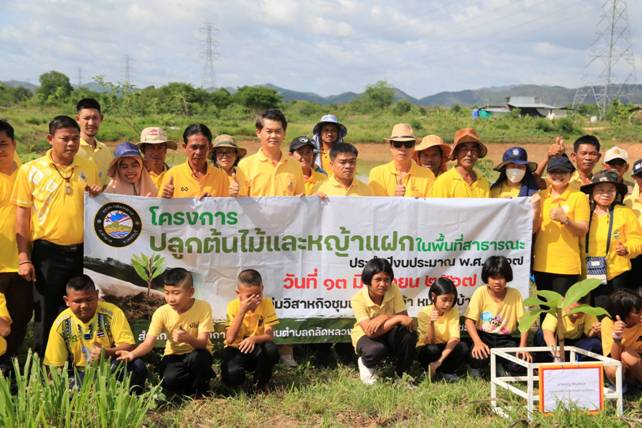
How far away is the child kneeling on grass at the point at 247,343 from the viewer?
484 cm

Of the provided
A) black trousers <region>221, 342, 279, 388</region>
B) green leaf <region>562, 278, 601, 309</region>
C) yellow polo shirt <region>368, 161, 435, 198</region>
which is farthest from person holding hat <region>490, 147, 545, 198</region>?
black trousers <region>221, 342, 279, 388</region>

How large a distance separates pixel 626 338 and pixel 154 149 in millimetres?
4303

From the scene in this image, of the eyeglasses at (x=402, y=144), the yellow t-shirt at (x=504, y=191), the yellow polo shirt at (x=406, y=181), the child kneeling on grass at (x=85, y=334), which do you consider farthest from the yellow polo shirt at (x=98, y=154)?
the yellow t-shirt at (x=504, y=191)

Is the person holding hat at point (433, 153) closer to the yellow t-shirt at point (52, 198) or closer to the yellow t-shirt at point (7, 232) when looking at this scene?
the yellow t-shirt at point (52, 198)

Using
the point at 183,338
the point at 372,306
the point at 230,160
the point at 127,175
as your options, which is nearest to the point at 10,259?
the point at 127,175

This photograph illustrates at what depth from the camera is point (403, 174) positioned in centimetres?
606

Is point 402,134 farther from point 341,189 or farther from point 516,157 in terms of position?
point 516,157

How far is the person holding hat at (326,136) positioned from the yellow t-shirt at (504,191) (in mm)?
1733

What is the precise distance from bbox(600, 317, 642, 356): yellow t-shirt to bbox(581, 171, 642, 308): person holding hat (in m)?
0.43

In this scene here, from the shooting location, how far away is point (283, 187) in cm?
572

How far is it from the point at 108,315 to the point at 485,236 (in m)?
3.24

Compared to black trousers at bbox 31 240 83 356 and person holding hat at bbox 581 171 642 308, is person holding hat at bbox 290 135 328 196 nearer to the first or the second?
black trousers at bbox 31 240 83 356

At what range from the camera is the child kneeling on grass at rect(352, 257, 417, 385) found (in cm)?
509

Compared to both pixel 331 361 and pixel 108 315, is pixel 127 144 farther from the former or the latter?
pixel 331 361
